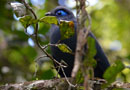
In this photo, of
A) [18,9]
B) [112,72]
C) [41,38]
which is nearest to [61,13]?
[41,38]

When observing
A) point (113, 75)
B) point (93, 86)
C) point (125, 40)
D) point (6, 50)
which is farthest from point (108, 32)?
point (113, 75)

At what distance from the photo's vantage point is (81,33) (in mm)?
2211

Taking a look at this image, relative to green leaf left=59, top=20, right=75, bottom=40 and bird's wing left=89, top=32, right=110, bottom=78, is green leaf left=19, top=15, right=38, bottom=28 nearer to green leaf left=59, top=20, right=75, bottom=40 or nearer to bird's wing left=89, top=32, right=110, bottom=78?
green leaf left=59, top=20, right=75, bottom=40

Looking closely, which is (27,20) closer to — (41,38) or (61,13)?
(61,13)

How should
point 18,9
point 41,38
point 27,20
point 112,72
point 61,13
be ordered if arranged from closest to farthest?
point 112,72
point 27,20
point 18,9
point 61,13
point 41,38

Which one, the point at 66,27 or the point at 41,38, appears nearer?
the point at 66,27

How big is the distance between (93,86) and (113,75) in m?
0.98

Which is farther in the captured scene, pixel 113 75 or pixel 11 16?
pixel 11 16

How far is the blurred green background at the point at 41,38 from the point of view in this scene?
5.91 metres

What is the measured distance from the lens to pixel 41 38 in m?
6.07

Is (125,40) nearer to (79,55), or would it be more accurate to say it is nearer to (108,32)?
(108,32)

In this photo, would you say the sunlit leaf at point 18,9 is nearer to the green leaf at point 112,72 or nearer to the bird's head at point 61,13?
the green leaf at point 112,72

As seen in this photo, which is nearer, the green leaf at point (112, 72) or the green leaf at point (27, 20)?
the green leaf at point (112, 72)

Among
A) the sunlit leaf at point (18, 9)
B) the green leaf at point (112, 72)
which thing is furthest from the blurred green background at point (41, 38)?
the green leaf at point (112, 72)
